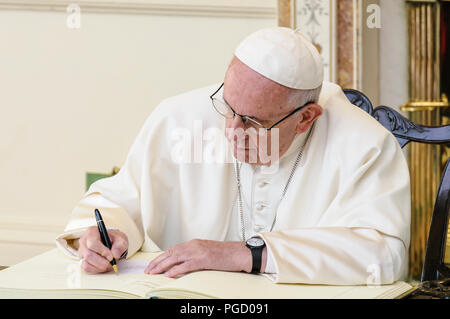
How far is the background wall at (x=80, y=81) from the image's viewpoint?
16.1 feet

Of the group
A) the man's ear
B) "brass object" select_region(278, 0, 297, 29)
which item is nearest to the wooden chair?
the man's ear

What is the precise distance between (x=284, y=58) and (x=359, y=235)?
70cm

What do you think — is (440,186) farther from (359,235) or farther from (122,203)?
(122,203)

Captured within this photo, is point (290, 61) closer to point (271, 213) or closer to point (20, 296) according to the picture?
point (271, 213)

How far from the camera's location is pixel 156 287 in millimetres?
2092

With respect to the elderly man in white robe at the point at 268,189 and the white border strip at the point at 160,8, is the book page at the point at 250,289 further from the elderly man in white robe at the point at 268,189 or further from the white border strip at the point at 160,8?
the white border strip at the point at 160,8

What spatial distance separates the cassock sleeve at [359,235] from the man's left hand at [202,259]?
0.10 meters

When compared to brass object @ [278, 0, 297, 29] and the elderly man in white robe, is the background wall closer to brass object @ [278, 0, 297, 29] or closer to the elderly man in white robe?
brass object @ [278, 0, 297, 29]

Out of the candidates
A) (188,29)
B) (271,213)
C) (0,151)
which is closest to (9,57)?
(0,151)

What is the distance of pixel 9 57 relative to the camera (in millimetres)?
5301

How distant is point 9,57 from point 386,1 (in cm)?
274

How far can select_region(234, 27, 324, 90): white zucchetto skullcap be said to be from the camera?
255 centimetres

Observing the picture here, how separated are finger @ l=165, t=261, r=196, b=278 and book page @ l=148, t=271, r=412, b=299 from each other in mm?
56

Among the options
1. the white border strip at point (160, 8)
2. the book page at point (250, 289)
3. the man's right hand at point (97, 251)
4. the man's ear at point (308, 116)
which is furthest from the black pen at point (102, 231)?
the white border strip at point (160, 8)
